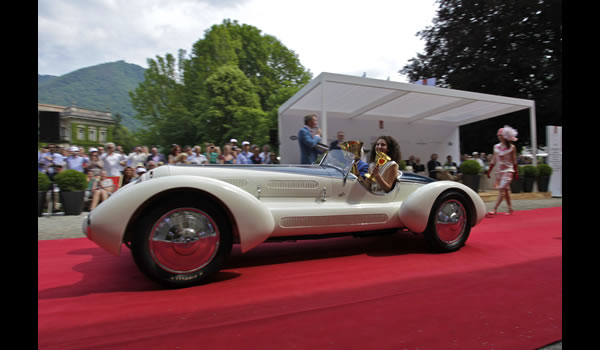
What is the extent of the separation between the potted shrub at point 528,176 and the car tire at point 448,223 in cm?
896

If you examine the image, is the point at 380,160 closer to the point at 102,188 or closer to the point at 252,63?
the point at 102,188

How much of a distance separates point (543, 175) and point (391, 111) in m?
5.59

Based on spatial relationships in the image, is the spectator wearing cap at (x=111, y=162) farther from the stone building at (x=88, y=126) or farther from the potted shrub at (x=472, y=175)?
the stone building at (x=88, y=126)

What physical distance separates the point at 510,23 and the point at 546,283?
733 inches

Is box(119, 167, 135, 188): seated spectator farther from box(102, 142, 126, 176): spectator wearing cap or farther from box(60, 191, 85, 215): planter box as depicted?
box(102, 142, 126, 176): spectator wearing cap

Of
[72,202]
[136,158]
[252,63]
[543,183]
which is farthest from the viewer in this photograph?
[252,63]

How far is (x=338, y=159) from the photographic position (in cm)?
354

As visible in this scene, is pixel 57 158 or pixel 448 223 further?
pixel 57 158

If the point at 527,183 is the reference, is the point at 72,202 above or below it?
below

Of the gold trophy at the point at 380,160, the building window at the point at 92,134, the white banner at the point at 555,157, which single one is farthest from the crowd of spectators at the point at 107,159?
the building window at the point at 92,134

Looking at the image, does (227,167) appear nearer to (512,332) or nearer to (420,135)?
(512,332)

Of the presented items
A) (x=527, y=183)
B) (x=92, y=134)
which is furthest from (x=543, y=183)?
(x=92, y=134)

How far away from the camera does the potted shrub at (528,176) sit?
427 inches

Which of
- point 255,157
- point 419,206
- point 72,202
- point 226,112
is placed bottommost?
point 72,202
